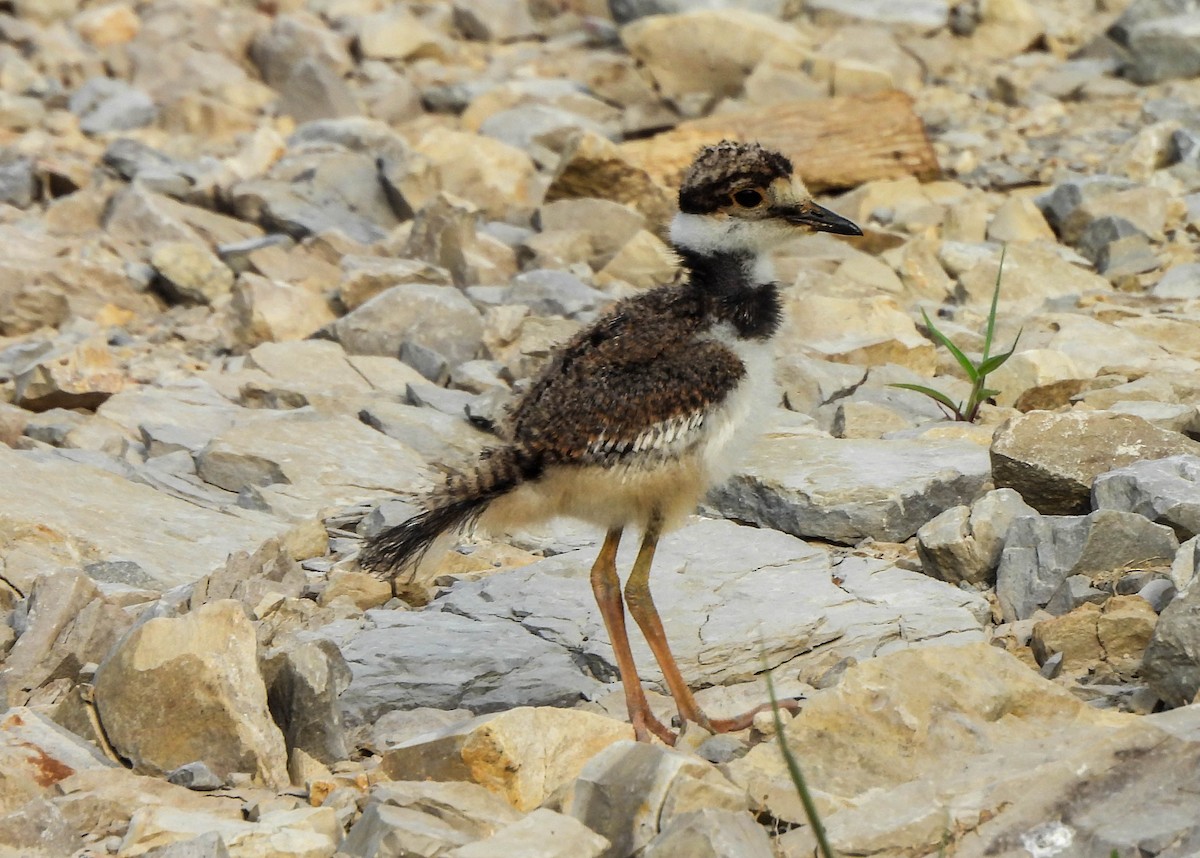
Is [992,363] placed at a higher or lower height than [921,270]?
higher

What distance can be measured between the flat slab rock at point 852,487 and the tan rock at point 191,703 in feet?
7.37

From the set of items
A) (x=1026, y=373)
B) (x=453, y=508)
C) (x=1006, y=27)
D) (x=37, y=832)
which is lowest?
(x=1006, y=27)

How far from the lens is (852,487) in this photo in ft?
19.0

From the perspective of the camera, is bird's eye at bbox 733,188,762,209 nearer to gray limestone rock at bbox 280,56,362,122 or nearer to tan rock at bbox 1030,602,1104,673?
tan rock at bbox 1030,602,1104,673

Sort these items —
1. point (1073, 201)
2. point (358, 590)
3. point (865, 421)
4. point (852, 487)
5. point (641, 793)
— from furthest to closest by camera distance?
point (1073, 201), point (865, 421), point (852, 487), point (358, 590), point (641, 793)

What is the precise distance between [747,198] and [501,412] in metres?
1.04

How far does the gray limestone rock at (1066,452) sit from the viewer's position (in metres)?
5.45

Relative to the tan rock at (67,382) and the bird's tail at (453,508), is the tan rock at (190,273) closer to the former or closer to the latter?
the tan rock at (67,382)

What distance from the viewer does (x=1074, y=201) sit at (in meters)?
9.84

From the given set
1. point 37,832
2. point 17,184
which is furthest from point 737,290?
point 17,184

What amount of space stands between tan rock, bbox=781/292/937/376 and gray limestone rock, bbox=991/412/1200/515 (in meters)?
1.99

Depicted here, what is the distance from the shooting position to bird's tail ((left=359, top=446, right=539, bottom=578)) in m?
4.55

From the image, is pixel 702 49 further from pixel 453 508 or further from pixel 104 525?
pixel 453 508

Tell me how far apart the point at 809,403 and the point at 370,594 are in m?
2.45
